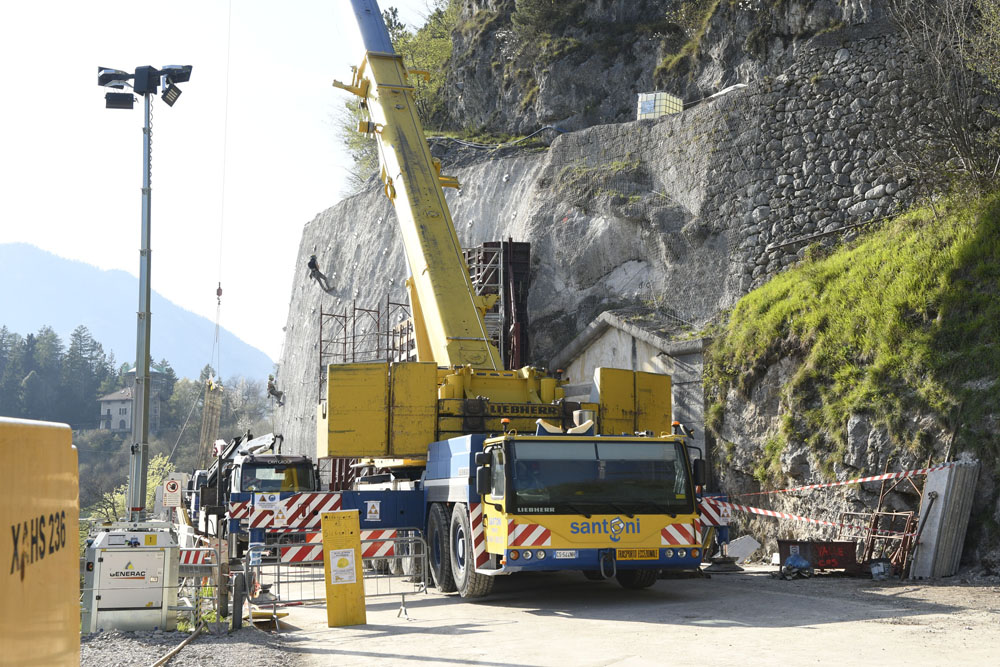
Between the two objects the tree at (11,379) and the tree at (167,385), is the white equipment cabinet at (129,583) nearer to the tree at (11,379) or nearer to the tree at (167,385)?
the tree at (11,379)

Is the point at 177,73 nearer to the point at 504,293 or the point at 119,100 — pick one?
the point at 119,100

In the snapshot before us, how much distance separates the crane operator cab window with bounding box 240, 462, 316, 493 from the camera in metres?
19.9

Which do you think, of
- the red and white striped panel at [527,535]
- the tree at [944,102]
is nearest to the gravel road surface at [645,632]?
the red and white striped panel at [527,535]

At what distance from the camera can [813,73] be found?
2281 cm

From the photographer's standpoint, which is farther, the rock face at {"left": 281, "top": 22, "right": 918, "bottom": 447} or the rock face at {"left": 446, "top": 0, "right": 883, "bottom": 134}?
the rock face at {"left": 446, "top": 0, "right": 883, "bottom": 134}

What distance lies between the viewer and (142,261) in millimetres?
17391

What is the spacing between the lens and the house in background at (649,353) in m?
21.8

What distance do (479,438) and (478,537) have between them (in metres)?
1.29

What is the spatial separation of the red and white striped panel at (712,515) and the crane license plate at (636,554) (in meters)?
2.41

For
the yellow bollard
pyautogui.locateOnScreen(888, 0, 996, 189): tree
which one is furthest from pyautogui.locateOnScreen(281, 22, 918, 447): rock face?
the yellow bollard

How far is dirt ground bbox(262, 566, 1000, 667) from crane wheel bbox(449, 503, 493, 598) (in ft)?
0.71

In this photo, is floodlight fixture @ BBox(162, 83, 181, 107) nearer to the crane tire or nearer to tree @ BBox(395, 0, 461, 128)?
the crane tire

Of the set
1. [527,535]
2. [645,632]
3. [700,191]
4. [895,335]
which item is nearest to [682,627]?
[645,632]

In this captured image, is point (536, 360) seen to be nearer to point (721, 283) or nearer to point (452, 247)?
point (721, 283)
